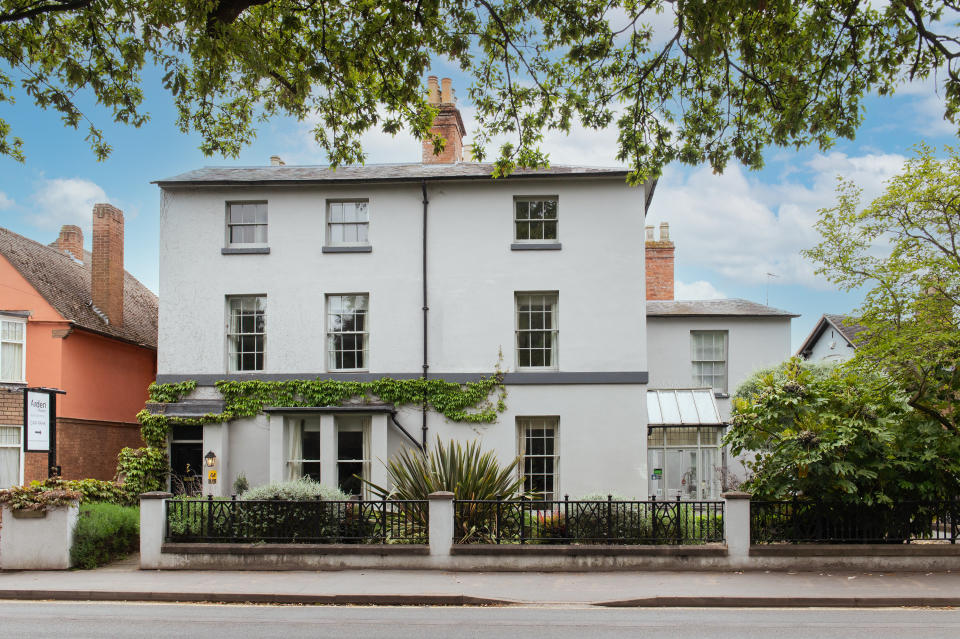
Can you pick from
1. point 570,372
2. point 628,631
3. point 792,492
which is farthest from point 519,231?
point 628,631

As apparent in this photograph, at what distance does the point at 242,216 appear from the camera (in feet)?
69.1

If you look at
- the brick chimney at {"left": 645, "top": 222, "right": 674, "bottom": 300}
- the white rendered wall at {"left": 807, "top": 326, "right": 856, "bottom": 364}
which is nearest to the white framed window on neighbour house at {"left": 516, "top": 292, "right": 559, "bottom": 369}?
the brick chimney at {"left": 645, "top": 222, "right": 674, "bottom": 300}

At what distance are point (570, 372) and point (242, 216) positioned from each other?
9.83m

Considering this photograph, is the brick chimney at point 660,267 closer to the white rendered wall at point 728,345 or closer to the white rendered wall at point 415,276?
the white rendered wall at point 728,345

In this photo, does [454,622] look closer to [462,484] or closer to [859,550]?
[462,484]

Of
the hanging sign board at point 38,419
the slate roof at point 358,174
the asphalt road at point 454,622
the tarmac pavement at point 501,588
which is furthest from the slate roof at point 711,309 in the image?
the hanging sign board at point 38,419

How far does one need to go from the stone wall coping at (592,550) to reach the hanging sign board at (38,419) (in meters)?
8.90

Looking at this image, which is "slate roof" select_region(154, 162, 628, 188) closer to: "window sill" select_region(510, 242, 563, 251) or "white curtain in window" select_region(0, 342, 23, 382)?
"window sill" select_region(510, 242, 563, 251)

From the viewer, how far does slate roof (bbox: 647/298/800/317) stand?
80.2 feet

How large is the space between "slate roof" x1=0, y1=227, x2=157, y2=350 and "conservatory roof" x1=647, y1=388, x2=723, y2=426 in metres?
16.4

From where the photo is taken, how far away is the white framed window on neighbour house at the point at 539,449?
65.1ft

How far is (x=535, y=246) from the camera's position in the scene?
66.6ft

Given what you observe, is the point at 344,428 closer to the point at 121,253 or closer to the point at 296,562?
the point at 296,562

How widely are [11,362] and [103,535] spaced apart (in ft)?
35.0
